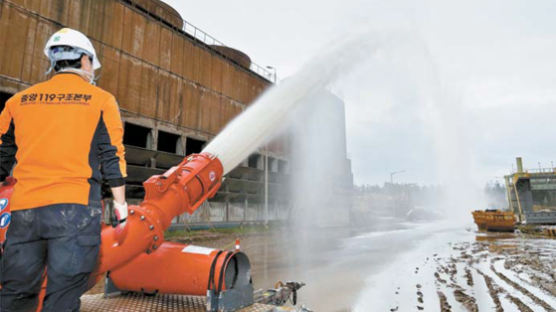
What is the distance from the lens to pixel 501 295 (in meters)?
6.33

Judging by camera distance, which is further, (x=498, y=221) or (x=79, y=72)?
(x=498, y=221)

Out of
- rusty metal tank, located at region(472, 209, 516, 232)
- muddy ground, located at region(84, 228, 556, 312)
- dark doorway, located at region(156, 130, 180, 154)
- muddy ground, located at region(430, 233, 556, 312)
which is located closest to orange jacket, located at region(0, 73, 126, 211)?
muddy ground, located at region(84, 228, 556, 312)

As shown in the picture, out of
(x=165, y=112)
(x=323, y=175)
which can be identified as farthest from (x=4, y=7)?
(x=323, y=175)

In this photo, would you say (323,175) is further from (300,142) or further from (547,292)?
(547,292)

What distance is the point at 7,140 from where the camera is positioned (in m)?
2.15

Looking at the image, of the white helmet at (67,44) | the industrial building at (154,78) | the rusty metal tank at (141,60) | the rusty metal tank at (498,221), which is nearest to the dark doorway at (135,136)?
the industrial building at (154,78)

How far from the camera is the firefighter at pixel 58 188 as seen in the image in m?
1.82

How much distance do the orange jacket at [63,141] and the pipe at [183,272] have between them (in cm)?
187

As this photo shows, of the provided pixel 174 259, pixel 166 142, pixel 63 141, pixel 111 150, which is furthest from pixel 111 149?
pixel 166 142

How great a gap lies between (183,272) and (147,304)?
1.87ft

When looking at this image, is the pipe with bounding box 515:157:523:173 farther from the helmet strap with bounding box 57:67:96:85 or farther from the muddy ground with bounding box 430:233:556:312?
the helmet strap with bounding box 57:67:96:85

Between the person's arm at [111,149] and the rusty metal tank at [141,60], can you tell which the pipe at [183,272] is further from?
the rusty metal tank at [141,60]

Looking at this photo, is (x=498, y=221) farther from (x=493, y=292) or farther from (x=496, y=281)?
(x=493, y=292)

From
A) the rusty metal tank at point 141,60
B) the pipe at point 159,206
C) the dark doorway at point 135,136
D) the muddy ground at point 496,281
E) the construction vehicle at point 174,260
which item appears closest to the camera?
the pipe at point 159,206
